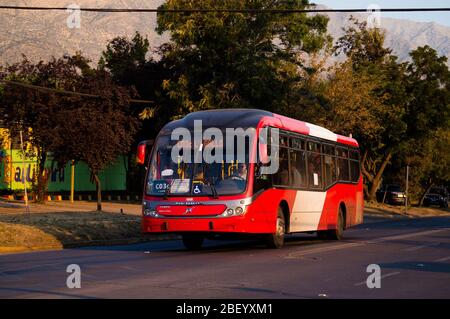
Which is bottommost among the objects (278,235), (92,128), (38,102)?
(278,235)

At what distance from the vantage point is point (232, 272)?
1628cm

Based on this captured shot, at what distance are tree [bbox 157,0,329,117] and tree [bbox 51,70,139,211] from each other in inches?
407

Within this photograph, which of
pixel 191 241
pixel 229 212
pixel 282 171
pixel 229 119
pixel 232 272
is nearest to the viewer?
pixel 232 272

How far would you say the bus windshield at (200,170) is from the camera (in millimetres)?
21141

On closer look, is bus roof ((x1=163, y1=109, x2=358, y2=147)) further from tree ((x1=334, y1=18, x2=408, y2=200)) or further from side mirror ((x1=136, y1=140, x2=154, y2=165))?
tree ((x1=334, y1=18, x2=408, y2=200))

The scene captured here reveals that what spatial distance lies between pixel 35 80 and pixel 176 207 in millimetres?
23923

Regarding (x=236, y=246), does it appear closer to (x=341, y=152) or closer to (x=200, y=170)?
(x=200, y=170)

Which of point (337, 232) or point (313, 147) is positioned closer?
point (313, 147)

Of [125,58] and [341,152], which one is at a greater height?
[125,58]

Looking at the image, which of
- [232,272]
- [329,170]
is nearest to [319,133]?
[329,170]

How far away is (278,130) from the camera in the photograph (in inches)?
901

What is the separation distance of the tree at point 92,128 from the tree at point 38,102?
1.95 feet

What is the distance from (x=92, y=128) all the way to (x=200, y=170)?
59.4 ft
